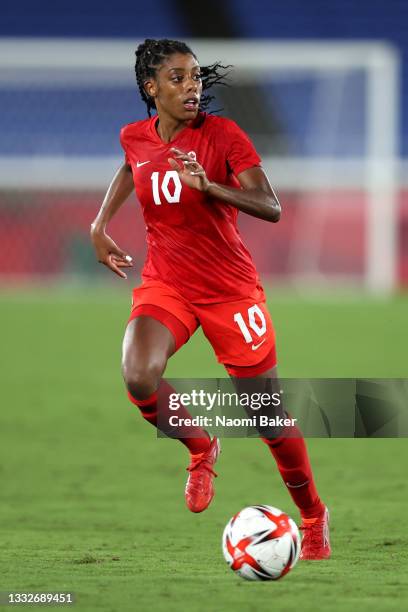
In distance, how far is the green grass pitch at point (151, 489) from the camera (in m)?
5.25

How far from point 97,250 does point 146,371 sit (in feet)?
2.87

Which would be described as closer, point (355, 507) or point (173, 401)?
point (173, 401)

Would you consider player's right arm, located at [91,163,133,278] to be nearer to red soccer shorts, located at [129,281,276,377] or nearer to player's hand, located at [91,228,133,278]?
player's hand, located at [91,228,133,278]

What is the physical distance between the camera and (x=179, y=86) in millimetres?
6207

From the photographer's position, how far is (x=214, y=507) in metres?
7.88

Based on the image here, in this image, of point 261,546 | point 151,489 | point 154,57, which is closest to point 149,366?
point 261,546

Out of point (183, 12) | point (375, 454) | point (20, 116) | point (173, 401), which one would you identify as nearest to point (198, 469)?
point (173, 401)

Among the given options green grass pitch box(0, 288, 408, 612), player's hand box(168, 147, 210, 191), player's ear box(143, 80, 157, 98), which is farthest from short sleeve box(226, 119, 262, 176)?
green grass pitch box(0, 288, 408, 612)

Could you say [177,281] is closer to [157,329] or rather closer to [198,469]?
[157,329]

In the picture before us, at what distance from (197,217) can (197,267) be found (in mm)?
238

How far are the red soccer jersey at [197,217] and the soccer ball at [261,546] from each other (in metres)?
1.20

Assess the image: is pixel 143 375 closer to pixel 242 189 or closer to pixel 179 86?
pixel 242 189

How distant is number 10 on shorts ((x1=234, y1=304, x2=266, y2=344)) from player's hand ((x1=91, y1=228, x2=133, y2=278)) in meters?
0.66

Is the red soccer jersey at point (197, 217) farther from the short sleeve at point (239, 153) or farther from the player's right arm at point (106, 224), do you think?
the player's right arm at point (106, 224)
